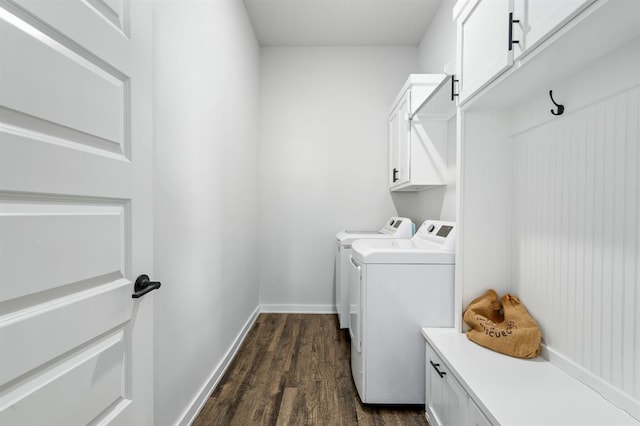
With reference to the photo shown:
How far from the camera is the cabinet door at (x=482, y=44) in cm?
113

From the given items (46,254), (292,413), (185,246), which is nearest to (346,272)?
(292,413)

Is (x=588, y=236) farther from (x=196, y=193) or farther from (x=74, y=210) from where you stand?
(x=196, y=193)

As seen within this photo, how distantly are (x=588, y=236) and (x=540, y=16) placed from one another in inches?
29.6

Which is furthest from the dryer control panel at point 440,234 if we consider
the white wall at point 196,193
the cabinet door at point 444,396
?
the white wall at point 196,193

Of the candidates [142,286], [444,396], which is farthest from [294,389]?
[142,286]

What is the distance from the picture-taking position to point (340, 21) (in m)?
2.81

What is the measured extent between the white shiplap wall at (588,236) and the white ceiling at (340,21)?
190 centimetres

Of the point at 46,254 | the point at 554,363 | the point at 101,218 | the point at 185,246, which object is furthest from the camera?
the point at 185,246

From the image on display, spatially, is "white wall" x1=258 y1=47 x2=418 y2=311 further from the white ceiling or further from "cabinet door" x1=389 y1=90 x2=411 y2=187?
"cabinet door" x1=389 y1=90 x2=411 y2=187

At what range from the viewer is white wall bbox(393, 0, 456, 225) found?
2.26 meters

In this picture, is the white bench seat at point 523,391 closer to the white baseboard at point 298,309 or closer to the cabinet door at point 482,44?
the cabinet door at point 482,44

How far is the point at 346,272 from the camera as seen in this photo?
264 cm

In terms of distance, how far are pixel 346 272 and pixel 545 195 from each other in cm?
163

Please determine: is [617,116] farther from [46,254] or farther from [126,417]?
[126,417]
